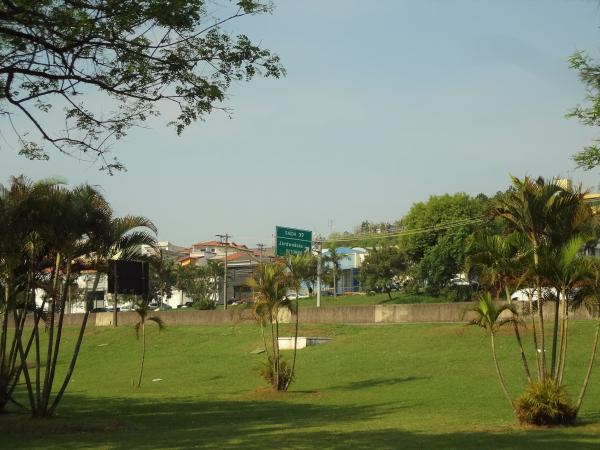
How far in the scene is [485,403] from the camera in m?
21.5

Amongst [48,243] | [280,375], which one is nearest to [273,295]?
[280,375]

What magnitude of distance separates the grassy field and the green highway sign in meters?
4.38

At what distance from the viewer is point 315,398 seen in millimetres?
25422

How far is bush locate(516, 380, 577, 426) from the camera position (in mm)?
15664

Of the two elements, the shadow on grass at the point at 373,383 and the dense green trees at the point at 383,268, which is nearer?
the shadow on grass at the point at 373,383

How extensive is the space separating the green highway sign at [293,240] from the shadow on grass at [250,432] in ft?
75.4

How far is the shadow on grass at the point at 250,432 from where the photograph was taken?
14.0 m

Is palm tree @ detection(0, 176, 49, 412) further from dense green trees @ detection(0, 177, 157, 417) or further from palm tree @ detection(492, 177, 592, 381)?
palm tree @ detection(492, 177, 592, 381)

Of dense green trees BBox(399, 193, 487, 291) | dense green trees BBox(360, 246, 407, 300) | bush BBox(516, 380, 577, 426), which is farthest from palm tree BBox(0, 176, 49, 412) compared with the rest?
dense green trees BBox(360, 246, 407, 300)

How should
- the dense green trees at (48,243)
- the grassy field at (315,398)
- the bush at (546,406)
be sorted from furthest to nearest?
the dense green trees at (48,243) → the bush at (546,406) → the grassy field at (315,398)

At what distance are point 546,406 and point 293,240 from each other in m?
31.0

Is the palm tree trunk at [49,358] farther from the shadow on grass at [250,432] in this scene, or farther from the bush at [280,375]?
the bush at [280,375]

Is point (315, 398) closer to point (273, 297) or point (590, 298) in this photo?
point (273, 297)

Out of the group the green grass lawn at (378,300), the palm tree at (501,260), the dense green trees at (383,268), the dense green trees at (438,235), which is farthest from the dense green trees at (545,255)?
the dense green trees at (383,268)
